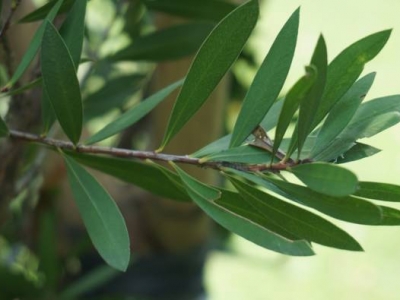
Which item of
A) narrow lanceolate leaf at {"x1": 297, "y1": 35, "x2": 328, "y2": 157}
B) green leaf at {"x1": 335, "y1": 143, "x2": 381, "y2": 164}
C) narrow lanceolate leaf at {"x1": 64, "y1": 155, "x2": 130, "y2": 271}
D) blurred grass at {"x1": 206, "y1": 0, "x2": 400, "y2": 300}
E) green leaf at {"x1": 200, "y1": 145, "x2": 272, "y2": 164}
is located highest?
narrow lanceolate leaf at {"x1": 297, "y1": 35, "x2": 328, "y2": 157}

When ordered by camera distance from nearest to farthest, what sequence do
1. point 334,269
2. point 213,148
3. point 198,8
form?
point 213,148, point 198,8, point 334,269

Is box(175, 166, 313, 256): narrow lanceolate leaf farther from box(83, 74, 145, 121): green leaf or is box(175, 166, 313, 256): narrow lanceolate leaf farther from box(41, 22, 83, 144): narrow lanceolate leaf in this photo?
box(83, 74, 145, 121): green leaf

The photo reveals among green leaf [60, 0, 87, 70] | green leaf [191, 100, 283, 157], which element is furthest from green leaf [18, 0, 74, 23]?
green leaf [191, 100, 283, 157]

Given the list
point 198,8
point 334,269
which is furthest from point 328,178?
point 334,269

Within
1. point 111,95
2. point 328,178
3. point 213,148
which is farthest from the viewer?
point 111,95

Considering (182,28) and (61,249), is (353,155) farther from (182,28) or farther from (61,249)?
(61,249)

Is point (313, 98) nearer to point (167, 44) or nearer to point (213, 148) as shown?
point (213, 148)
